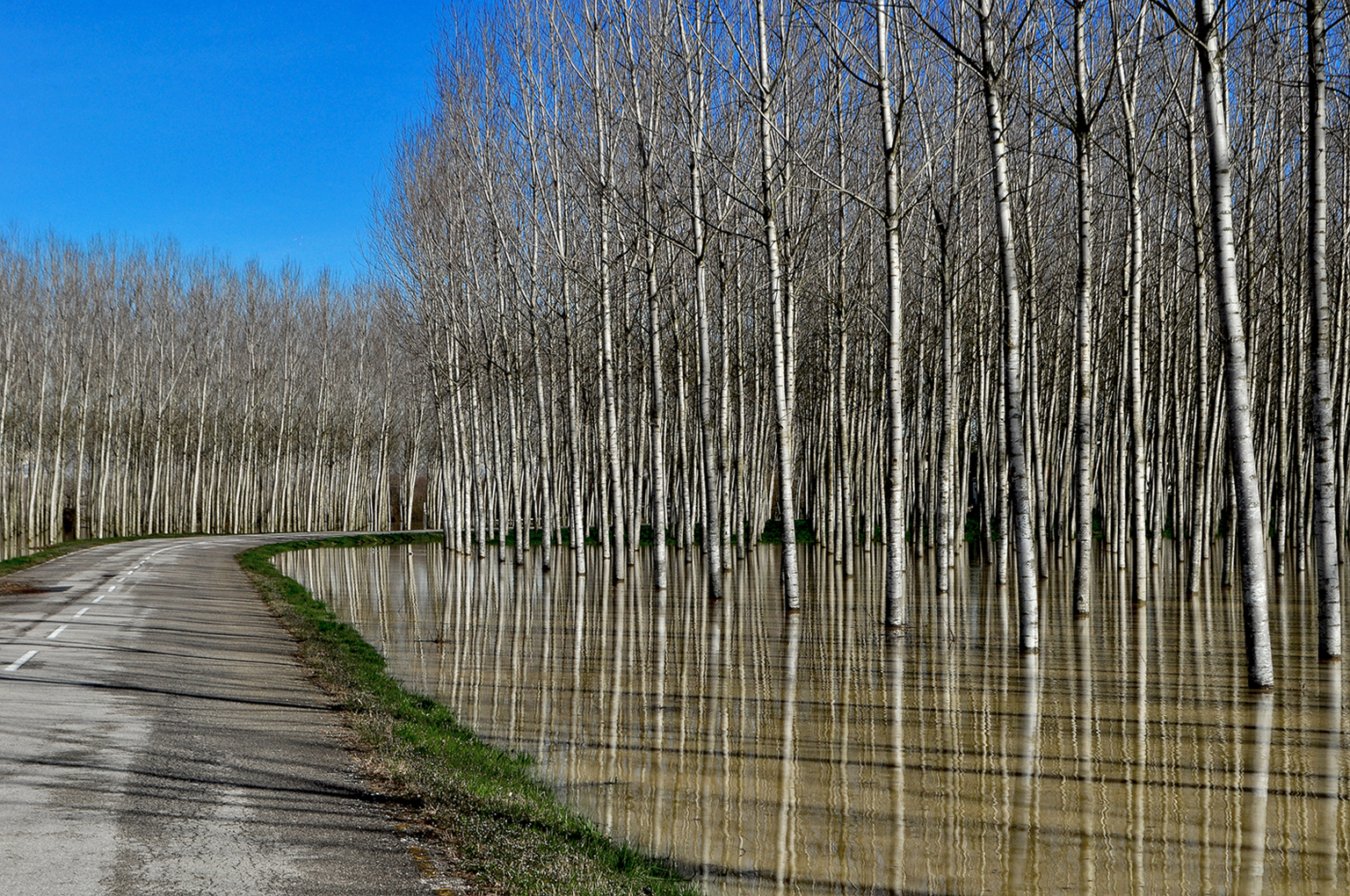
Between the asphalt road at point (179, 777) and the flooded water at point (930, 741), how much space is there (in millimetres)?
1417

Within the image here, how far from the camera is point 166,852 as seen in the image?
16.9ft

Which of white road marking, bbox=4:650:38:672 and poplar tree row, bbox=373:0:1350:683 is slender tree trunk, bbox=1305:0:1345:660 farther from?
white road marking, bbox=4:650:38:672

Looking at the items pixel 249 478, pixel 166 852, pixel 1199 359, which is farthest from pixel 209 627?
pixel 249 478

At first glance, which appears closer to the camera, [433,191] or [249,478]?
[433,191]

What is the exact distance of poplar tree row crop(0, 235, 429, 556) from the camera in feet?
142

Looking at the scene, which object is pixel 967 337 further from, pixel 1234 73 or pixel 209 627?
pixel 209 627

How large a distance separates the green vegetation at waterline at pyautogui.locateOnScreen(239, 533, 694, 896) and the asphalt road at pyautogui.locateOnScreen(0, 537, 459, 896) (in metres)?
0.26

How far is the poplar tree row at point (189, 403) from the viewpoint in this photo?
43219 millimetres

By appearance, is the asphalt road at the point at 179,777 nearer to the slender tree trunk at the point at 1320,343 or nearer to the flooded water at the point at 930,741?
the flooded water at the point at 930,741

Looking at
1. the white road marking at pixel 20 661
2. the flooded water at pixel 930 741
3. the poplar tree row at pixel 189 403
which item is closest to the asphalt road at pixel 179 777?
the white road marking at pixel 20 661

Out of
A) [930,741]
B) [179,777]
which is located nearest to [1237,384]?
[930,741]

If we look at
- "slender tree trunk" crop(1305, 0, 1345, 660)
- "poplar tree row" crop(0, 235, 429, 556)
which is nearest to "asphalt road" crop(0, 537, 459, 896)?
"slender tree trunk" crop(1305, 0, 1345, 660)

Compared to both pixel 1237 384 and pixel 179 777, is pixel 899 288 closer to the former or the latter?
pixel 1237 384

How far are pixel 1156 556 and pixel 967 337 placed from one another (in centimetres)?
691
